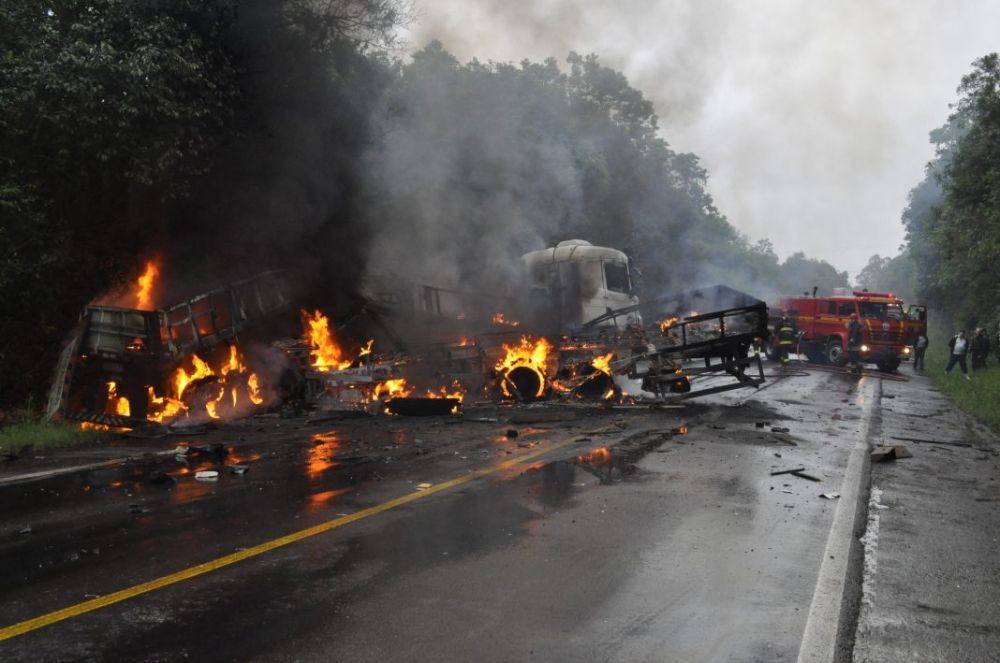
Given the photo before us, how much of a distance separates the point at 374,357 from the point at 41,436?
19.8ft

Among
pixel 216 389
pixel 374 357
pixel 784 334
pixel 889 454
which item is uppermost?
pixel 784 334

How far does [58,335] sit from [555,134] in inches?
950

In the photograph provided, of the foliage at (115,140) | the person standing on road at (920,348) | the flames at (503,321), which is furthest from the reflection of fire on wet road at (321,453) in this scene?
the person standing on road at (920,348)

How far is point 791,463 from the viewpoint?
877 cm

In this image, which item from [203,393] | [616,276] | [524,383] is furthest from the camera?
[616,276]

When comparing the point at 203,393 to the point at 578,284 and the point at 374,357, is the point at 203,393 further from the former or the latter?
the point at 578,284

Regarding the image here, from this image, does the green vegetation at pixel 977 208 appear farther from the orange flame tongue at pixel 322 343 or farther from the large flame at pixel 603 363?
the orange flame tongue at pixel 322 343

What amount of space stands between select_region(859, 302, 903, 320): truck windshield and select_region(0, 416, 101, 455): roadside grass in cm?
2458

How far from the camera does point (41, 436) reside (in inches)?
417

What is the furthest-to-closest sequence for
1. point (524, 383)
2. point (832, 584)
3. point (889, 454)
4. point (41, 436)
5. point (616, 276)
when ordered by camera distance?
1. point (616, 276)
2. point (524, 383)
3. point (41, 436)
4. point (889, 454)
5. point (832, 584)

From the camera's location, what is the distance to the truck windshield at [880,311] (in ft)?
88.4

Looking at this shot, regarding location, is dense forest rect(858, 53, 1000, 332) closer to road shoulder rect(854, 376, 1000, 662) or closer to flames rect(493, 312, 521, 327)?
flames rect(493, 312, 521, 327)

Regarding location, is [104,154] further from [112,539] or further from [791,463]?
[791,463]

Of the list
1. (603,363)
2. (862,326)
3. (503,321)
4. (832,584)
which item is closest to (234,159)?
(503,321)
